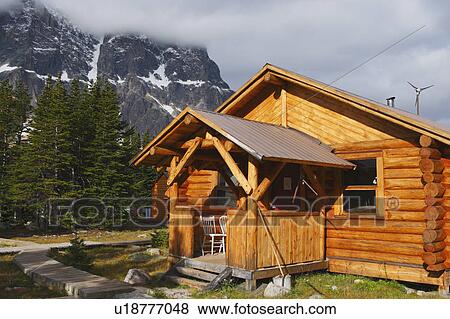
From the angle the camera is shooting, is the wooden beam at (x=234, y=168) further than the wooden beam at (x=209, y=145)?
No

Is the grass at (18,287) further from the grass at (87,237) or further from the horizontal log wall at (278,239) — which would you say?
the grass at (87,237)

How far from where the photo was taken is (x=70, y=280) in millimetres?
10398

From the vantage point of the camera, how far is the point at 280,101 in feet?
44.4

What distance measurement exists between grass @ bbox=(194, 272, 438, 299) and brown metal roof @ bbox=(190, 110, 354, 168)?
9.40ft

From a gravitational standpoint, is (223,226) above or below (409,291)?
above

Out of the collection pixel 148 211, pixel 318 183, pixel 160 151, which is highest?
pixel 160 151

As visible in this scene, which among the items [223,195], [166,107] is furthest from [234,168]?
[166,107]

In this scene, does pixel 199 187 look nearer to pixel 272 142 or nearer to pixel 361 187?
pixel 272 142

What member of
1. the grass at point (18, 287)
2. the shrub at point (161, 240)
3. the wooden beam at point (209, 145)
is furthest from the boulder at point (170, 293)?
the shrub at point (161, 240)

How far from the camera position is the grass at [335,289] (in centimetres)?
927

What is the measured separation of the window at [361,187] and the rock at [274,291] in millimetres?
3554

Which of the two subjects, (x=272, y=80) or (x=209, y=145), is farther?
(x=272, y=80)

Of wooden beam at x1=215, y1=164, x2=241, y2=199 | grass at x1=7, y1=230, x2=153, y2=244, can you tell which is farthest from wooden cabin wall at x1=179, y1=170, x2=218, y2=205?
grass at x1=7, y1=230, x2=153, y2=244

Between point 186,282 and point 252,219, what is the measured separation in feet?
9.03
